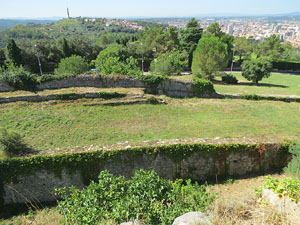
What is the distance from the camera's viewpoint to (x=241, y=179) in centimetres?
1009

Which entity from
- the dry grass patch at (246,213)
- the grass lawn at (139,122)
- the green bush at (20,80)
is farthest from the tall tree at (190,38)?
the dry grass patch at (246,213)

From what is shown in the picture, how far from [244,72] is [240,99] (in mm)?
13039

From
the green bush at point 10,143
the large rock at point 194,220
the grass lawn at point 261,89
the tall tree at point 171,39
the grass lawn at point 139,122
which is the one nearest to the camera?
the large rock at point 194,220

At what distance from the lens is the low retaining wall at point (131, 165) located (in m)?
8.74

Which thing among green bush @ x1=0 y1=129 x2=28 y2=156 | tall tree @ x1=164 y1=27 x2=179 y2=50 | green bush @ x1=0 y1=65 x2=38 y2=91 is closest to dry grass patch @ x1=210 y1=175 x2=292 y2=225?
green bush @ x1=0 y1=129 x2=28 y2=156

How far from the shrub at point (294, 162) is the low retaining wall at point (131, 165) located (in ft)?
1.12

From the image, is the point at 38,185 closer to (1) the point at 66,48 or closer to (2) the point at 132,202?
(2) the point at 132,202

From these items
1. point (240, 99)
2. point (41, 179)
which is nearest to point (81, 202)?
point (41, 179)

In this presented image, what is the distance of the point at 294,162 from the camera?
977 cm

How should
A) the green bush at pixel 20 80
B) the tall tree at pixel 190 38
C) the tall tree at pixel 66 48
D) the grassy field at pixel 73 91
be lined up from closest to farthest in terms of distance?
the grassy field at pixel 73 91
the green bush at pixel 20 80
the tall tree at pixel 66 48
the tall tree at pixel 190 38

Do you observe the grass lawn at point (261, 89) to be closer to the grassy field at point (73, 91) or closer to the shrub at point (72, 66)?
the grassy field at point (73, 91)

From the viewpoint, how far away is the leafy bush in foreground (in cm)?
443

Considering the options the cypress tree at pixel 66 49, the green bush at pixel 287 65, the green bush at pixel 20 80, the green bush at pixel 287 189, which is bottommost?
the green bush at pixel 287 65

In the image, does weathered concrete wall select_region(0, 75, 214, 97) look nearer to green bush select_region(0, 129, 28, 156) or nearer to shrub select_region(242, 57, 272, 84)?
green bush select_region(0, 129, 28, 156)
